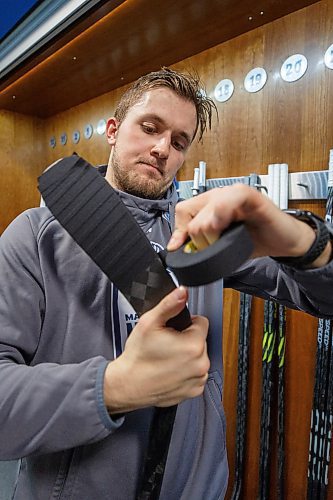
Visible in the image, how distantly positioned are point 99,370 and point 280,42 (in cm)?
173

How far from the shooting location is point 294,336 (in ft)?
5.37

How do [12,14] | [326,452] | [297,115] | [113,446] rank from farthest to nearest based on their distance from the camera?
[12,14] → [297,115] → [326,452] → [113,446]

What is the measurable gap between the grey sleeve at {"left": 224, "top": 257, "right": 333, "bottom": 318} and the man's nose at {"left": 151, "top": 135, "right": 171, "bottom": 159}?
0.32m

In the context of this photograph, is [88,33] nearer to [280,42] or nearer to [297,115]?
[280,42]

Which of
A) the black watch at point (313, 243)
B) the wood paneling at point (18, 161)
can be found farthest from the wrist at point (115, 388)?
the wood paneling at point (18, 161)

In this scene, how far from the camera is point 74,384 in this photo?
1.53 ft

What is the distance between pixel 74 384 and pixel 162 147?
550 millimetres

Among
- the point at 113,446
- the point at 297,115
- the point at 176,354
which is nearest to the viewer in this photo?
the point at 176,354

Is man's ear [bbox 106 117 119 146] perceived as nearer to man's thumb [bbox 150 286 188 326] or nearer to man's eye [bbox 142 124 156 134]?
man's eye [bbox 142 124 156 134]

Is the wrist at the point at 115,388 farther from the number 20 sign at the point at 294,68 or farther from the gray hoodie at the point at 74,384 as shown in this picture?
the number 20 sign at the point at 294,68

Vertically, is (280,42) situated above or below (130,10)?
below

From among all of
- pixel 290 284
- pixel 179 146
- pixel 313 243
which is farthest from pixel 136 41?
pixel 313 243

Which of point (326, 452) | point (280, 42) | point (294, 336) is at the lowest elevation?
point (326, 452)

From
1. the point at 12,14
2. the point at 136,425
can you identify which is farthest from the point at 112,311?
the point at 12,14
